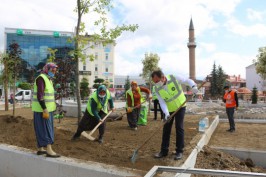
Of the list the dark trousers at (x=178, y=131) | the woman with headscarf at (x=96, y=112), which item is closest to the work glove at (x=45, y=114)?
the woman with headscarf at (x=96, y=112)

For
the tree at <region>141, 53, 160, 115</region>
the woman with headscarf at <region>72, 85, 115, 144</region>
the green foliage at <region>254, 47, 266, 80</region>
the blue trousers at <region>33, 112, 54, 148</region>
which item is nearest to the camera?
the blue trousers at <region>33, 112, 54, 148</region>

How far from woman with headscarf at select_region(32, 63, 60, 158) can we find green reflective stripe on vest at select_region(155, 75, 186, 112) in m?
1.84

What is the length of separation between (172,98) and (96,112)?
80.6 inches

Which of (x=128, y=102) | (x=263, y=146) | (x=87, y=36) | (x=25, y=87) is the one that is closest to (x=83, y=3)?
(x=87, y=36)

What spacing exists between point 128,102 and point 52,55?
2889mm

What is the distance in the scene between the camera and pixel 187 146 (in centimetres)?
538

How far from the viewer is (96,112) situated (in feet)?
19.8

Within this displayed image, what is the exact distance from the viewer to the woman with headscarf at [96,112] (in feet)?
19.8

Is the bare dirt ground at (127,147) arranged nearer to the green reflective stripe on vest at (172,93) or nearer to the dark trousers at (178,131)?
the dark trousers at (178,131)

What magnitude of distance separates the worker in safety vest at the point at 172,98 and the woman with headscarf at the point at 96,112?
1745 millimetres

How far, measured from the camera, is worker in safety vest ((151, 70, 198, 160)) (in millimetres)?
4547

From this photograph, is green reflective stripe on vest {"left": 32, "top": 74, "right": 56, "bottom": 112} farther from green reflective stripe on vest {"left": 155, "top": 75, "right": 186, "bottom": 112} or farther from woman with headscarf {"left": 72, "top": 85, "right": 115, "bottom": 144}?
green reflective stripe on vest {"left": 155, "top": 75, "right": 186, "bottom": 112}

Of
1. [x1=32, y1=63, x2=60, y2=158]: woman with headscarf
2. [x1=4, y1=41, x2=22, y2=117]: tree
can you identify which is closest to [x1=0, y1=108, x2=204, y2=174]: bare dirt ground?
[x1=32, y1=63, x2=60, y2=158]: woman with headscarf

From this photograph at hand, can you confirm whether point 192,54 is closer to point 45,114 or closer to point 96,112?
point 96,112
